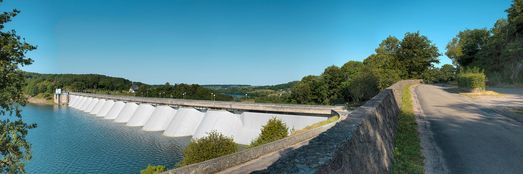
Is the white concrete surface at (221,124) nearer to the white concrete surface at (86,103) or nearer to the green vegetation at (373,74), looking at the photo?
the green vegetation at (373,74)

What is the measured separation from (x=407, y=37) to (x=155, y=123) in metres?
48.1

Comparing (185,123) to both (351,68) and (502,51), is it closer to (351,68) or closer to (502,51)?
(351,68)

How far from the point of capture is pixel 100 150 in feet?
131

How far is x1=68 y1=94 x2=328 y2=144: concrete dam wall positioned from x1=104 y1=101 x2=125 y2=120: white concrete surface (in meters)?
0.44

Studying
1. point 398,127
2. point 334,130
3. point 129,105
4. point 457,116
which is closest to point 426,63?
point 457,116

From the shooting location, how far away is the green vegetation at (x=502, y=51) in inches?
1451

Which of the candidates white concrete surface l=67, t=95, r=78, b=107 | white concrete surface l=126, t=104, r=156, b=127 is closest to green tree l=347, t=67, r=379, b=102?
white concrete surface l=126, t=104, r=156, b=127

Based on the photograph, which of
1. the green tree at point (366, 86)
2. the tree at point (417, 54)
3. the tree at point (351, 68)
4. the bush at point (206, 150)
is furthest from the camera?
the tree at point (351, 68)

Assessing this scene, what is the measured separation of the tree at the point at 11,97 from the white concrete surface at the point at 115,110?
7356 cm

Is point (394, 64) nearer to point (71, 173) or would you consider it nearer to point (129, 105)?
point (71, 173)

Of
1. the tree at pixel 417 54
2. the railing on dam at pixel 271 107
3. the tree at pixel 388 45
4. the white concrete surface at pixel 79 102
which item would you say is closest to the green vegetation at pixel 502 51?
the tree at pixel 417 54

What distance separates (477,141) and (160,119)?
57050 mm

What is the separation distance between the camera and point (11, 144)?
38.3 ft

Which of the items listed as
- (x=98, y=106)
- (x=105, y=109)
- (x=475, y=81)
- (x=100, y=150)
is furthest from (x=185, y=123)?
(x=98, y=106)
